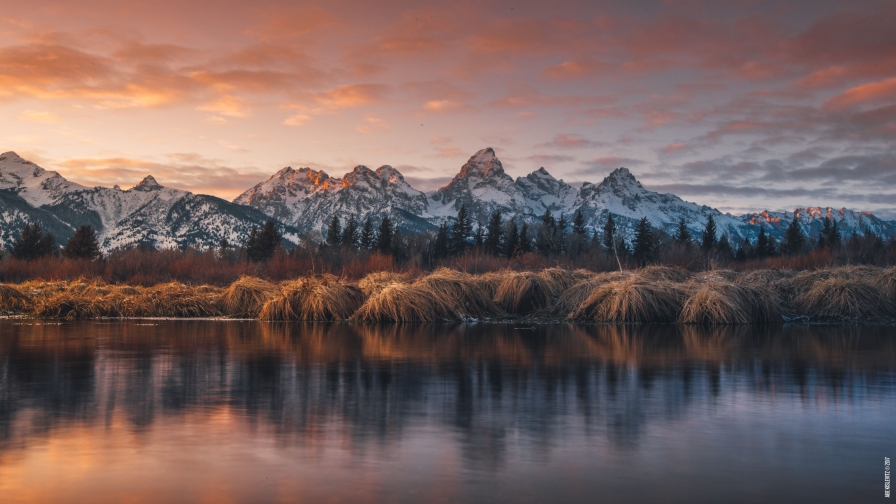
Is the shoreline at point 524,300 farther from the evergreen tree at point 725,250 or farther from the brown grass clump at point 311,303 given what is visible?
the evergreen tree at point 725,250

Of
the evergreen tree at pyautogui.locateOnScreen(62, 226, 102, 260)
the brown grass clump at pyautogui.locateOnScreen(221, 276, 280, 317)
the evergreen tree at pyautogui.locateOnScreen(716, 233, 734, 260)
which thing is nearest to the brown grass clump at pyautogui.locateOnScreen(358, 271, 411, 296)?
the brown grass clump at pyautogui.locateOnScreen(221, 276, 280, 317)

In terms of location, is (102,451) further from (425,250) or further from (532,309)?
(425,250)

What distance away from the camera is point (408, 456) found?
4.93 m

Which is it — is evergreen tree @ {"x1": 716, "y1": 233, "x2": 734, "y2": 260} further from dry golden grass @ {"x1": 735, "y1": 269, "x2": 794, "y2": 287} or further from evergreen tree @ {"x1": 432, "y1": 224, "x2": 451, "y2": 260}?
evergreen tree @ {"x1": 432, "y1": 224, "x2": 451, "y2": 260}

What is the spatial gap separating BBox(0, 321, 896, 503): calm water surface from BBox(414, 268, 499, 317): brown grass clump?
11.0m

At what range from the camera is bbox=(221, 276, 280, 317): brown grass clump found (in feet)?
80.2

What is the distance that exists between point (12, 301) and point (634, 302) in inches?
833

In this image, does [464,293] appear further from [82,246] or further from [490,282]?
[82,246]

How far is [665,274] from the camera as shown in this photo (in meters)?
25.3

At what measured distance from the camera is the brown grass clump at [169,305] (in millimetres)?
24047

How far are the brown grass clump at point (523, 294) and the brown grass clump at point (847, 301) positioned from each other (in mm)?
8246

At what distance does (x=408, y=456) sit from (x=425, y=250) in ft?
236

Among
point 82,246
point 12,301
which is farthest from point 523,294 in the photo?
point 82,246

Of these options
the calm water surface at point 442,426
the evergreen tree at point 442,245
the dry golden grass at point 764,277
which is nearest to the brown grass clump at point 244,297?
the calm water surface at point 442,426
